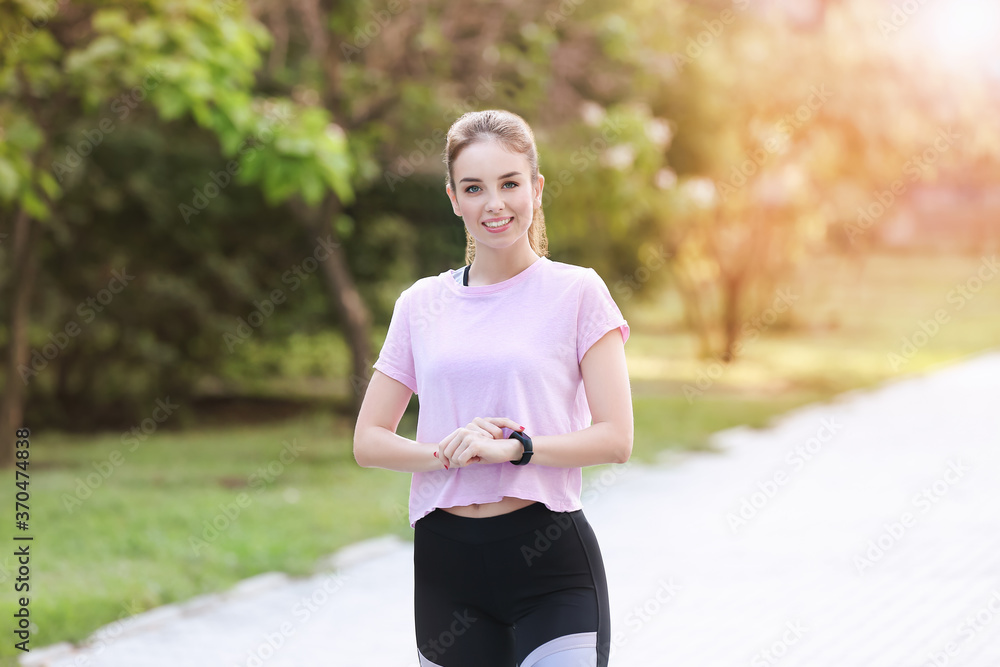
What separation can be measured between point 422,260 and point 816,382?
21.4ft

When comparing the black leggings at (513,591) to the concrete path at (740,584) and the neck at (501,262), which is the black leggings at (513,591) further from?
the concrete path at (740,584)

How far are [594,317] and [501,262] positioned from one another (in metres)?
0.24

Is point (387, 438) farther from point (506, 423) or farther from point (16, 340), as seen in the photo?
point (16, 340)

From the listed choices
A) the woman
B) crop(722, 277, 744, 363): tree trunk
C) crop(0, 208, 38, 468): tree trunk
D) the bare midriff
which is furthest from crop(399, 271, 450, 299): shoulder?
crop(722, 277, 744, 363): tree trunk

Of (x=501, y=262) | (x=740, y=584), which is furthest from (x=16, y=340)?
(x=501, y=262)

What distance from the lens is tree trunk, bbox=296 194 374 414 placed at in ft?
36.4

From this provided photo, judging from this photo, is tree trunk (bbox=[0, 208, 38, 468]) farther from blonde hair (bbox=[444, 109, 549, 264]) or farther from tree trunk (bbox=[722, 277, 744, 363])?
tree trunk (bbox=[722, 277, 744, 363])

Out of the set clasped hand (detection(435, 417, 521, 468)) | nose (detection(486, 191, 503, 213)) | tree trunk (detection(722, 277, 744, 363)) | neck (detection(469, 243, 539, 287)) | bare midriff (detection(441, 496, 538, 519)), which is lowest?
bare midriff (detection(441, 496, 538, 519))

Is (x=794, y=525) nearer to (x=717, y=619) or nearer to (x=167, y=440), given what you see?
(x=717, y=619)

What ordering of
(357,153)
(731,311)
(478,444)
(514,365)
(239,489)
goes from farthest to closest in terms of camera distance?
(731,311)
(357,153)
(239,489)
(514,365)
(478,444)

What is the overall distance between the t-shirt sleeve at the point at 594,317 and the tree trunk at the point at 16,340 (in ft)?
30.0

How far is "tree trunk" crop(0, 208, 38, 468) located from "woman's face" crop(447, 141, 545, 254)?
902cm

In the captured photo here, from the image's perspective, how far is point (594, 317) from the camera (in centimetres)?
228

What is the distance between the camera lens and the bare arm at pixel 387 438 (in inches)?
90.7
